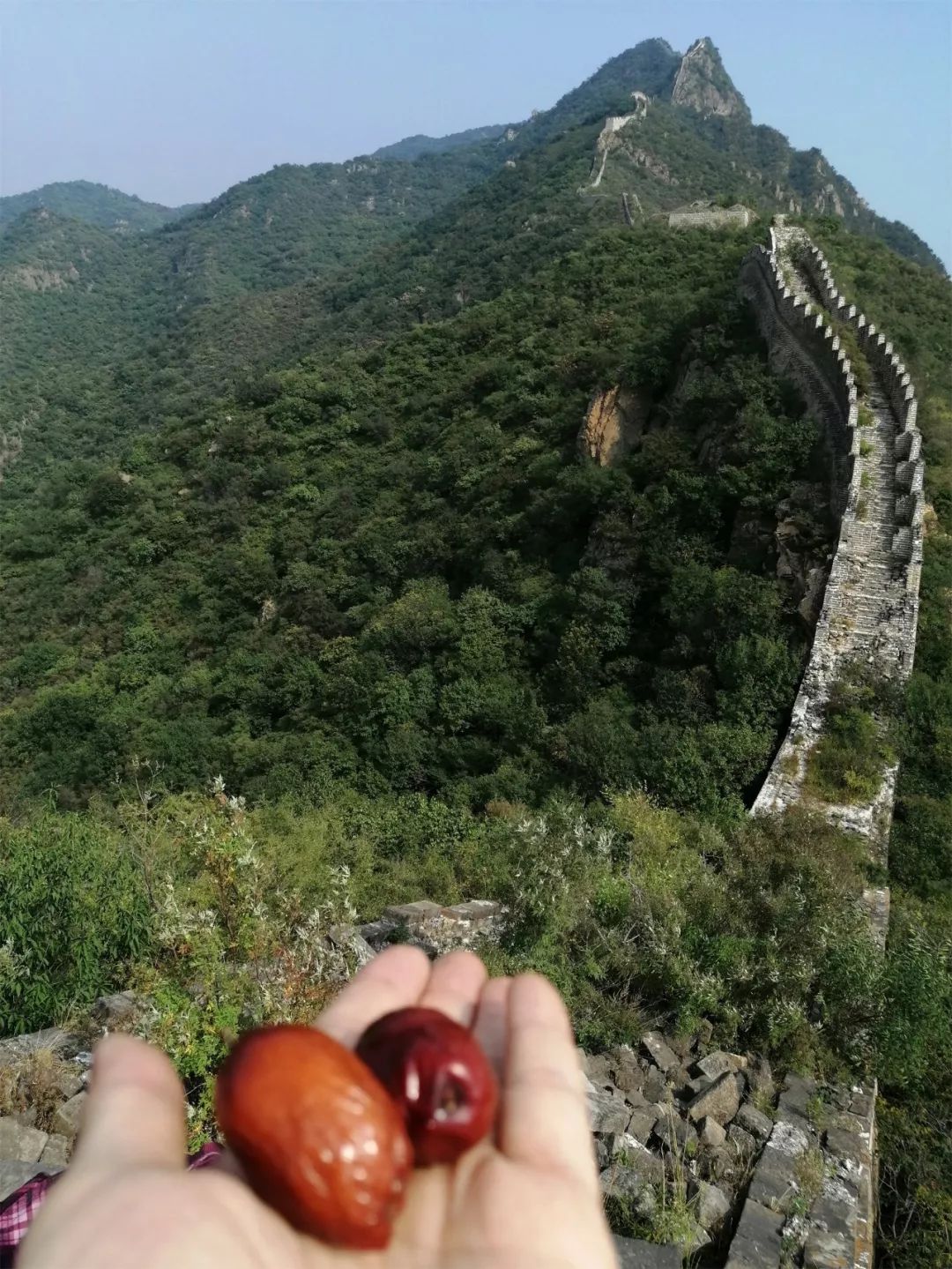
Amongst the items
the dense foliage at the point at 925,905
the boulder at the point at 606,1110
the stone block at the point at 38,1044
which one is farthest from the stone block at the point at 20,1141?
the dense foliage at the point at 925,905

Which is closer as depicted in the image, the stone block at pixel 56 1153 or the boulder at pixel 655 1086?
the stone block at pixel 56 1153

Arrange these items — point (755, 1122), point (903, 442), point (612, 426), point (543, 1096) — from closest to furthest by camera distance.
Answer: point (543, 1096) → point (755, 1122) → point (903, 442) → point (612, 426)

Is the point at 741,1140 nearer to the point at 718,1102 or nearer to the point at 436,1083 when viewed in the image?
the point at 718,1102

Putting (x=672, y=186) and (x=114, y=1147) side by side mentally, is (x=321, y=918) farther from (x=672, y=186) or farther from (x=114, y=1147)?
(x=672, y=186)

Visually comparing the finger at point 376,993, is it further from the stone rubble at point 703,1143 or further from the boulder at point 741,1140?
the boulder at point 741,1140

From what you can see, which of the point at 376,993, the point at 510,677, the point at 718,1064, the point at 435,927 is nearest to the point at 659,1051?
the point at 718,1064
